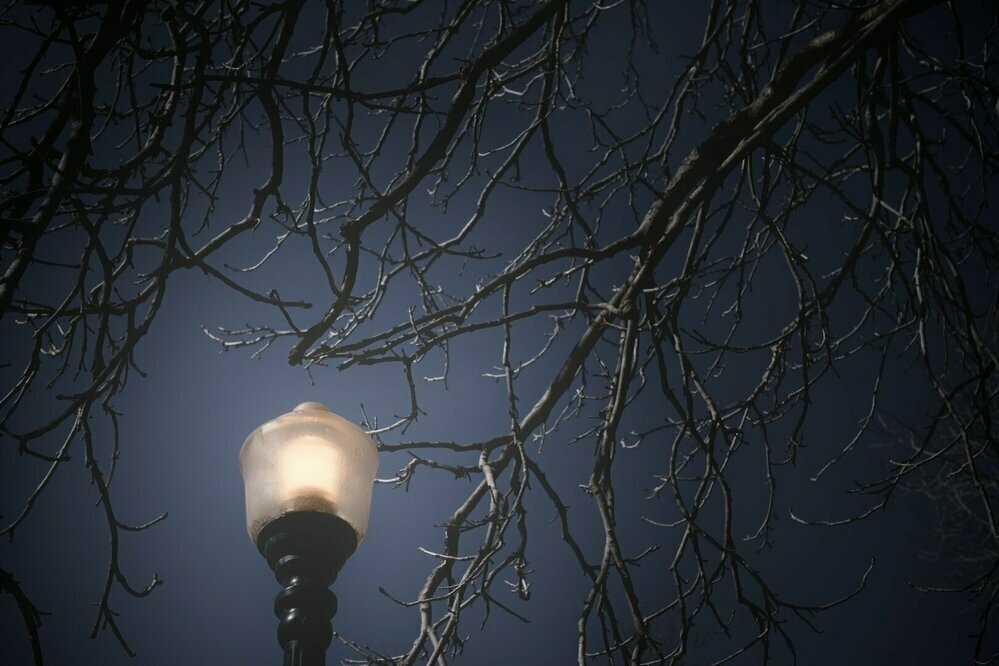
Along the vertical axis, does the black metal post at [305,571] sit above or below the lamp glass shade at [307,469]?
below

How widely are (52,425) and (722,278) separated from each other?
9.57 feet

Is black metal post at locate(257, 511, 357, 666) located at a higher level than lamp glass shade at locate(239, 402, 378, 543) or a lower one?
lower

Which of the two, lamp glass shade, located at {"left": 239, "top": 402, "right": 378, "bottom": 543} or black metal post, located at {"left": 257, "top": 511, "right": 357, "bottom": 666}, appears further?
lamp glass shade, located at {"left": 239, "top": 402, "right": 378, "bottom": 543}

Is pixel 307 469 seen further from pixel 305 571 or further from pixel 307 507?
pixel 305 571

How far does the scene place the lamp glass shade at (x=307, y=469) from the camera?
8.48ft

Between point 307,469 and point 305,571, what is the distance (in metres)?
0.32

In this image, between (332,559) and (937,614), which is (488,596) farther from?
(937,614)

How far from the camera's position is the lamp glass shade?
258 cm

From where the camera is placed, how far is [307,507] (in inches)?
100

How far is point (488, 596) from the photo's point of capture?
2.87 meters

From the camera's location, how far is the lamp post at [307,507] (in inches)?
94.9

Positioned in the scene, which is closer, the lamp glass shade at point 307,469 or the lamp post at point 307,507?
the lamp post at point 307,507

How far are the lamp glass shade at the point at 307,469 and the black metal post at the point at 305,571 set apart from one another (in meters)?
0.04

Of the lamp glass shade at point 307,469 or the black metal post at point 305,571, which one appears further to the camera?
the lamp glass shade at point 307,469
